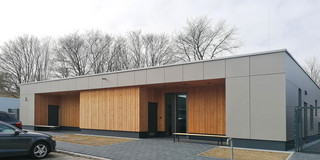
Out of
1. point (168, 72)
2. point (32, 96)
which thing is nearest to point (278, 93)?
point (168, 72)

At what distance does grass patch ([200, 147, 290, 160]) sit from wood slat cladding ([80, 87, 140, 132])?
215 inches

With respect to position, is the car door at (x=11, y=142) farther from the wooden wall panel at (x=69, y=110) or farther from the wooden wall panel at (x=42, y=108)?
the wooden wall panel at (x=42, y=108)

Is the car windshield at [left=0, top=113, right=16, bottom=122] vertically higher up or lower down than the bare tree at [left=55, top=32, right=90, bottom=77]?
lower down

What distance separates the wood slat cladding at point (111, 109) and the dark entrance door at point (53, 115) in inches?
202

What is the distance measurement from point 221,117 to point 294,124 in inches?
127

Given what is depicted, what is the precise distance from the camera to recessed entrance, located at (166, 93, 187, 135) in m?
15.2

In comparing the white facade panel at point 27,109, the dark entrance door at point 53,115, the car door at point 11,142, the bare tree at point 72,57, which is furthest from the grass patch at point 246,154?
the bare tree at point 72,57

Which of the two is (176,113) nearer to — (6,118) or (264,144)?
(264,144)

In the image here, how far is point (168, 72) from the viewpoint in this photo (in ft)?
44.4

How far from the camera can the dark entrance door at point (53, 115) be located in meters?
21.5

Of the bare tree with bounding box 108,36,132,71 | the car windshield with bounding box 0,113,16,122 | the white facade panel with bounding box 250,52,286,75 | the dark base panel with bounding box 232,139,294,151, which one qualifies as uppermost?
the bare tree with bounding box 108,36,132,71

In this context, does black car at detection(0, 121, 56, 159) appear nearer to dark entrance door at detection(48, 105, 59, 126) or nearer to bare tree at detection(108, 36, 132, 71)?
dark entrance door at detection(48, 105, 59, 126)

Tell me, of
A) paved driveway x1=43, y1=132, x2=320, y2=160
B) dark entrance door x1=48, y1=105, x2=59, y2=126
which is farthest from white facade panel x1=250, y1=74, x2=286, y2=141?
dark entrance door x1=48, y1=105, x2=59, y2=126

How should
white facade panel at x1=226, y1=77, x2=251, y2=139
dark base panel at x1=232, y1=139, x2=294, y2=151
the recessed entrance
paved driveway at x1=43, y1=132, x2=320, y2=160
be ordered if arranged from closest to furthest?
paved driveway at x1=43, y1=132, x2=320, y2=160, dark base panel at x1=232, y1=139, x2=294, y2=151, white facade panel at x1=226, y1=77, x2=251, y2=139, the recessed entrance
